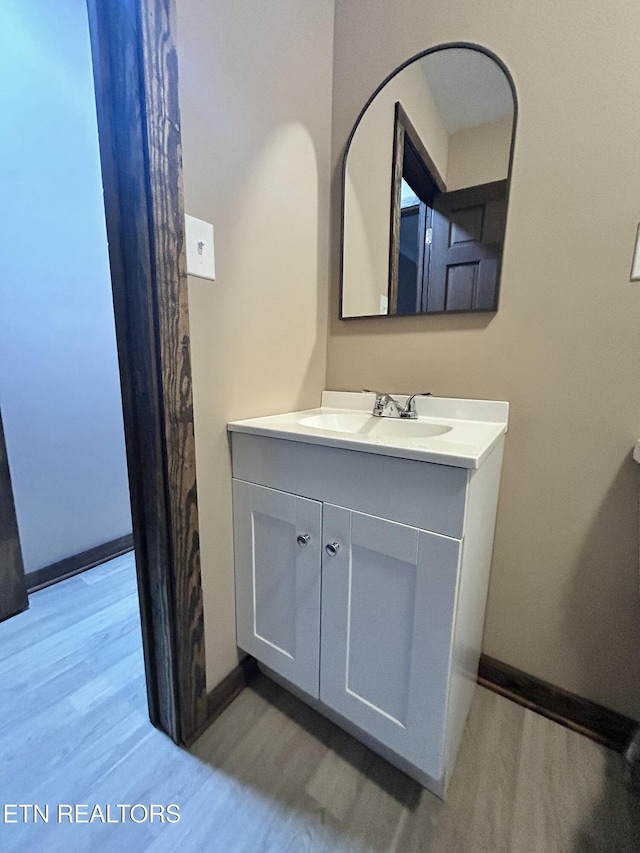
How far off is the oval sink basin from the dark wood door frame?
397mm

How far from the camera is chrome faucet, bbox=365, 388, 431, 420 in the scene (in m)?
1.13

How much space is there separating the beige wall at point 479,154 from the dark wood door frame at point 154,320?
78 cm

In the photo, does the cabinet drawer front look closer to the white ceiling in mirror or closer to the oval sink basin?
the oval sink basin

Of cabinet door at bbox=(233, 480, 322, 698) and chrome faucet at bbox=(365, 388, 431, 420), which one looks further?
chrome faucet at bbox=(365, 388, 431, 420)

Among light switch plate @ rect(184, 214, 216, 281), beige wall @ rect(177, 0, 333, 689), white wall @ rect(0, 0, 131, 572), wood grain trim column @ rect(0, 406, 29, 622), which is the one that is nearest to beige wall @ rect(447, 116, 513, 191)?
beige wall @ rect(177, 0, 333, 689)

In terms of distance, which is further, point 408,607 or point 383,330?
point 383,330

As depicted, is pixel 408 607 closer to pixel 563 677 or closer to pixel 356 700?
pixel 356 700

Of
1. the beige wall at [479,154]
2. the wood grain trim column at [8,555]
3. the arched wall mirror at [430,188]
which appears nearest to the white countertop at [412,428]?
the arched wall mirror at [430,188]

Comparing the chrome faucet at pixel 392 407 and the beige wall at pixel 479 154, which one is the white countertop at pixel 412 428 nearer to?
the chrome faucet at pixel 392 407

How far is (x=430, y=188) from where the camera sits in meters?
1.12

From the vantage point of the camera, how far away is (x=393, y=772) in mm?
918

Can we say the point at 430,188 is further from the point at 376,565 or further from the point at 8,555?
the point at 8,555

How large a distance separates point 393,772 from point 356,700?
0.24 metres

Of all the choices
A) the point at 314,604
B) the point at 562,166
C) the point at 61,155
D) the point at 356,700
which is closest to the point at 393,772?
the point at 356,700
